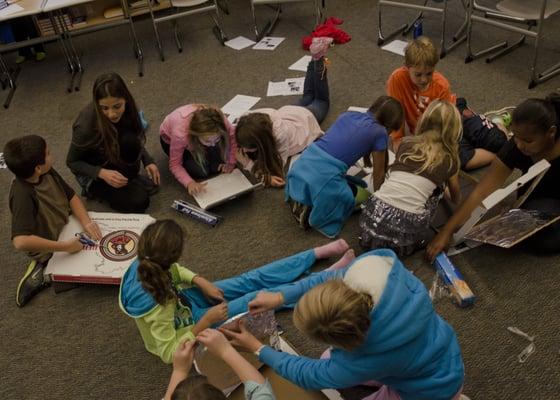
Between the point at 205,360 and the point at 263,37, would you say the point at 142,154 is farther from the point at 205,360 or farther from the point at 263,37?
the point at 263,37

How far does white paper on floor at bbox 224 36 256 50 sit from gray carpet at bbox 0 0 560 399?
0.11 meters

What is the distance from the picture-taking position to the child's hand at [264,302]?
195cm

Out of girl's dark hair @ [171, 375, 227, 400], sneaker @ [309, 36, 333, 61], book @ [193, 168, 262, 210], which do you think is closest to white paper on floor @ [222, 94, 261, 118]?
sneaker @ [309, 36, 333, 61]

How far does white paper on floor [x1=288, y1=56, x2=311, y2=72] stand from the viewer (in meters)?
4.11

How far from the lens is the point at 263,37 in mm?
4652

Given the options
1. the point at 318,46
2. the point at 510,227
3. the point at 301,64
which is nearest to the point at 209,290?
Answer: the point at 510,227

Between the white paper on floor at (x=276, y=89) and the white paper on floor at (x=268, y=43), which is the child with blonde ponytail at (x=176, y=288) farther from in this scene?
the white paper on floor at (x=268, y=43)

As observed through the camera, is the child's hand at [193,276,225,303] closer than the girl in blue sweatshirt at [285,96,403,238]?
Yes

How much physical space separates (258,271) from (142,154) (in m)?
1.15

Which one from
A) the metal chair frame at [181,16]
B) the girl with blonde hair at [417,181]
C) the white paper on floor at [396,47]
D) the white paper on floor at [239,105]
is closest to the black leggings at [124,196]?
the white paper on floor at [239,105]

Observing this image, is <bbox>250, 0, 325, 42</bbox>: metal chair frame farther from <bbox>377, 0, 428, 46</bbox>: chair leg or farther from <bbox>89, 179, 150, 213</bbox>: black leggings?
<bbox>89, 179, 150, 213</bbox>: black leggings

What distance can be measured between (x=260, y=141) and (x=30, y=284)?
4.53 ft

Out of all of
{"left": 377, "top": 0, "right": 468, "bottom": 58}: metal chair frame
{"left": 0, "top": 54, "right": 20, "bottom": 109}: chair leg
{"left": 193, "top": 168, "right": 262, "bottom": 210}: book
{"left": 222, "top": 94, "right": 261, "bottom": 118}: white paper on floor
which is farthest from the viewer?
{"left": 0, "top": 54, "right": 20, "bottom": 109}: chair leg

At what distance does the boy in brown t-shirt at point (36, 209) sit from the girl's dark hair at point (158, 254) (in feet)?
2.81
